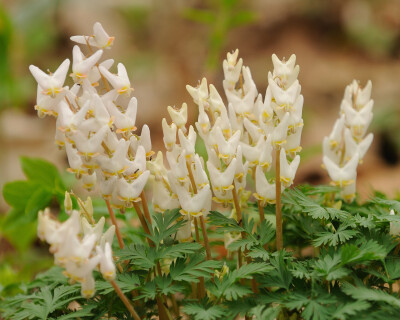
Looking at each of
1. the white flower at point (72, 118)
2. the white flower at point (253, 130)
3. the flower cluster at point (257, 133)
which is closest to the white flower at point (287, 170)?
the flower cluster at point (257, 133)

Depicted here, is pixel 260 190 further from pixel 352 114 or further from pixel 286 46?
pixel 286 46

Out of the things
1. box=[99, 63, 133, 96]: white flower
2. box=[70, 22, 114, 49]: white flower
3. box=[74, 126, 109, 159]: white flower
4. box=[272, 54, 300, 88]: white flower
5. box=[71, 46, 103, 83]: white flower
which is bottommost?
box=[74, 126, 109, 159]: white flower

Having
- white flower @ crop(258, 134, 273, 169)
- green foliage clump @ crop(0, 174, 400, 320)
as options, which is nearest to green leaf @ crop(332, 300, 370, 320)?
green foliage clump @ crop(0, 174, 400, 320)

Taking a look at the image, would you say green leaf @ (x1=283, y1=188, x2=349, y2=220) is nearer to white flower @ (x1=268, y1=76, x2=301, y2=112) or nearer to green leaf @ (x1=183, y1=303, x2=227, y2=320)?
white flower @ (x1=268, y1=76, x2=301, y2=112)

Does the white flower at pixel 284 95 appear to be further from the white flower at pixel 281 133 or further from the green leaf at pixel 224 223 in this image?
the green leaf at pixel 224 223

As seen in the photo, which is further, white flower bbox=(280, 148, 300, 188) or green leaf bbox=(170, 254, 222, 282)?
white flower bbox=(280, 148, 300, 188)

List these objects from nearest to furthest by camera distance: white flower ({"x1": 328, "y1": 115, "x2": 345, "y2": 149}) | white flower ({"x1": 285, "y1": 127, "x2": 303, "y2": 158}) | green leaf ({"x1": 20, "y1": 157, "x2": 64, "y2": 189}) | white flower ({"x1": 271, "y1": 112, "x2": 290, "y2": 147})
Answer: white flower ({"x1": 271, "y1": 112, "x2": 290, "y2": 147}) → white flower ({"x1": 285, "y1": 127, "x2": 303, "y2": 158}) → white flower ({"x1": 328, "y1": 115, "x2": 345, "y2": 149}) → green leaf ({"x1": 20, "y1": 157, "x2": 64, "y2": 189})

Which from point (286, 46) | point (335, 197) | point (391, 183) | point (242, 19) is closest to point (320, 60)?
point (286, 46)

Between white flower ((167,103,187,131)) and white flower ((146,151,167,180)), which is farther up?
white flower ((167,103,187,131))

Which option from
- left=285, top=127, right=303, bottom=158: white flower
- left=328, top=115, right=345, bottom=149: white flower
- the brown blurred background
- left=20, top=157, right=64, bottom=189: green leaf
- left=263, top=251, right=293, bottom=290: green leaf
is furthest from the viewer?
the brown blurred background
